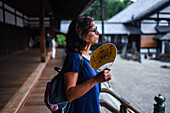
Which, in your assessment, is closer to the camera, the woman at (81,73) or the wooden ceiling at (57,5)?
the woman at (81,73)

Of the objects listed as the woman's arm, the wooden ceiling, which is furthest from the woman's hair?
the wooden ceiling

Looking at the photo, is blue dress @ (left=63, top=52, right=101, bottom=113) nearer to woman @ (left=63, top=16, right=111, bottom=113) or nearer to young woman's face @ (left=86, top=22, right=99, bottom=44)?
woman @ (left=63, top=16, right=111, bottom=113)

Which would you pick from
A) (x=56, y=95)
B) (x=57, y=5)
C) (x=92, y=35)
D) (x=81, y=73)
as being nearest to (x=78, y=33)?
(x=92, y=35)

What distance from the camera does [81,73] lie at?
91 cm

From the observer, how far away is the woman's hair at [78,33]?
0.91 metres

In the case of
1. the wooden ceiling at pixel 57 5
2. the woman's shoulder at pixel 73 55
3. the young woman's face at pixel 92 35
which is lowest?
the woman's shoulder at pixel 73 55

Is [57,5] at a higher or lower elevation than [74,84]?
higher

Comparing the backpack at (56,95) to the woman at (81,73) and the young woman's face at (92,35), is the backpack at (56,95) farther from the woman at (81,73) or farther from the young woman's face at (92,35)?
the young woman's face at (92,35)

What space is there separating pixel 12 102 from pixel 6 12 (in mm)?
6308

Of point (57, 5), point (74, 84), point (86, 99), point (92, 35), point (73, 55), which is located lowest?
point (86, 99)

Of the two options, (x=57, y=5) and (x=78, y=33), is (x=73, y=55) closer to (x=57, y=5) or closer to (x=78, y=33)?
(x=78, y=33)

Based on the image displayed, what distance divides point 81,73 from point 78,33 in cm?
23

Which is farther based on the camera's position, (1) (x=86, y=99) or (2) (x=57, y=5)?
(2) (x=57, y=5)

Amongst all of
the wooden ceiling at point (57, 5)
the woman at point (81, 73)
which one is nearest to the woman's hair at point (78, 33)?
the woman at point (81, 73)
